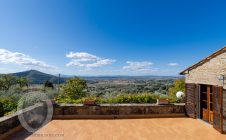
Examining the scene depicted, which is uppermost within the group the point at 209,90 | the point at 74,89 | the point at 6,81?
the point at 209,90

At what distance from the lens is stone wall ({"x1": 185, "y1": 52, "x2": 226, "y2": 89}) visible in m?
6.81

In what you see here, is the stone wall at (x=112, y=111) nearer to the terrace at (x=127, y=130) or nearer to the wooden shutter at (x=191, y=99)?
the terrace at (x=127, y=130)

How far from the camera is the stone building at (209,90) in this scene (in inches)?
263

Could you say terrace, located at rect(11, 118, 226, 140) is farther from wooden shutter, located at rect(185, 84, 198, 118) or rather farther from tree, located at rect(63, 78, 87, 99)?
tree, located at rect(63, 78, 87, 99)

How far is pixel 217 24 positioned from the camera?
16.2 m

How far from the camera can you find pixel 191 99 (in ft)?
29.5

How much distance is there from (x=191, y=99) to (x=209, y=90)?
1.32m

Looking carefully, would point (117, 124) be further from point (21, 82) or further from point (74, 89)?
point (21, 82)

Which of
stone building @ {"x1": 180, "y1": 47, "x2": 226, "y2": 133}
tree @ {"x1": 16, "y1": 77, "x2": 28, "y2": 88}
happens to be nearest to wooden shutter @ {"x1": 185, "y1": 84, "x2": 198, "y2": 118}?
stone building @ {"x1": 180, "y1": 47, "x2": 226, "y2": 133}

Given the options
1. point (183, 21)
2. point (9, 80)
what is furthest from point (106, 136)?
point (9, 80)

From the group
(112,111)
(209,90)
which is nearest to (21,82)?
(112,111)

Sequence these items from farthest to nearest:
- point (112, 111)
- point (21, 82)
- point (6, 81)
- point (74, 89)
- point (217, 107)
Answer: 1. point (21, 82)
2. point (6, 81)
3. point (74, 89)
4. point (112, 111)
5. point (217, 107)

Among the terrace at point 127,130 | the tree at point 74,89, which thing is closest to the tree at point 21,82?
the tree at point 74,89

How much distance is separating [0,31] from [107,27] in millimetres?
9907
